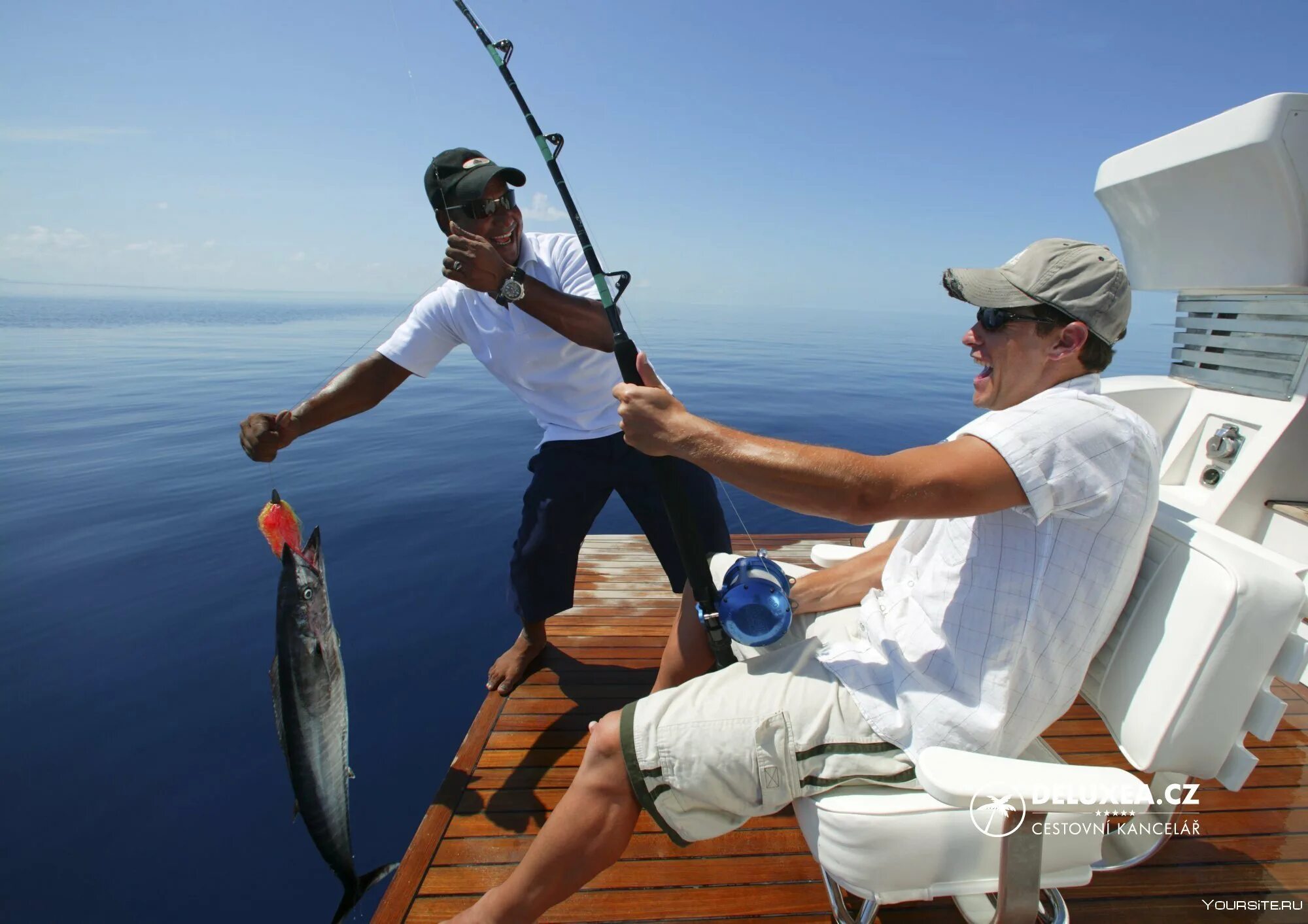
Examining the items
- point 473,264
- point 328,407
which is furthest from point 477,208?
point 328,407

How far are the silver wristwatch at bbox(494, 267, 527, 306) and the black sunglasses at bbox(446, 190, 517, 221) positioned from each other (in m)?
0.34

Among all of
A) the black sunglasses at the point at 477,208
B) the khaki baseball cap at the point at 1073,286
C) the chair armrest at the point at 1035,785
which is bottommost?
the chair armrest at the point at 1035,785

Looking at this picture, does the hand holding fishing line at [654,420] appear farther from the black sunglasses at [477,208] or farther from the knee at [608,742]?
the black sunglasses at [477,208]

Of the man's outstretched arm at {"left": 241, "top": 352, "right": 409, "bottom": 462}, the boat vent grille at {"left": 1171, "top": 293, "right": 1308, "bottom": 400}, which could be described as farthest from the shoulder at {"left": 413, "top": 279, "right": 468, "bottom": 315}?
the boat vent grille at {"left": 1171, "top": 293, "right": 1308, "bottom": 400}

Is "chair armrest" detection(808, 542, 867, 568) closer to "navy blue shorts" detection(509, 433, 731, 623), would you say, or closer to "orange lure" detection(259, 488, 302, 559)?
"navy blue shorts" detection(509, 433, 731, 623)

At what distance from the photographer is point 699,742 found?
1384 millimetres

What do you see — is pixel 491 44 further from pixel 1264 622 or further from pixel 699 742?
pixel 1264 622

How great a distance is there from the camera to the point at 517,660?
2.88 m

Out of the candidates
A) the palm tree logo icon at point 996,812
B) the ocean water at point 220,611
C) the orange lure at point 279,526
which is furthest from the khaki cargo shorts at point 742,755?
the ocean water at point 220,611

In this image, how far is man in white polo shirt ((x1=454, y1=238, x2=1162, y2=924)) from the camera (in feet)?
4.01

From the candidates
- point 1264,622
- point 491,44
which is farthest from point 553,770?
point 491,44

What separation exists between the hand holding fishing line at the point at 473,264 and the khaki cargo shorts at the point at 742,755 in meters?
1.42

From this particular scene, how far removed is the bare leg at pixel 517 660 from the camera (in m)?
2.82

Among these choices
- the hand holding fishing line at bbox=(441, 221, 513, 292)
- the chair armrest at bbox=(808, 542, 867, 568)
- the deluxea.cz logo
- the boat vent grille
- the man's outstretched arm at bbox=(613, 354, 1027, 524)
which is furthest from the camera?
the boat vent grille
